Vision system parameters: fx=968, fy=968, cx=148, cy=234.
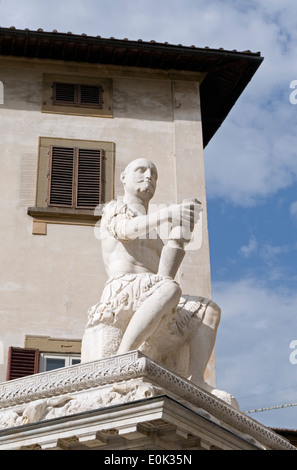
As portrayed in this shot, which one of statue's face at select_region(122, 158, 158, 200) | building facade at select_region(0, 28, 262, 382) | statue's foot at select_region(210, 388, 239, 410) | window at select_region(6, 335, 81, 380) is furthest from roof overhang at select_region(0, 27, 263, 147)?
statue's foot at select_region(210, 388, 239, 410)

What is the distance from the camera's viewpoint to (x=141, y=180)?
36.1 feet

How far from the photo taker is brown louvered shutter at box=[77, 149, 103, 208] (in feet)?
58.5

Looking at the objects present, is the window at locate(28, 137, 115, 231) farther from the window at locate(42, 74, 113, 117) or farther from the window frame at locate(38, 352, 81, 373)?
the window frame at locate(38, 352, 81, 373)

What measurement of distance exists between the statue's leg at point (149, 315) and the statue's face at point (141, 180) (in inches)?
60.4

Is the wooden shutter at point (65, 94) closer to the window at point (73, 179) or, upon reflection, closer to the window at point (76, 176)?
the window at point (73, 179)

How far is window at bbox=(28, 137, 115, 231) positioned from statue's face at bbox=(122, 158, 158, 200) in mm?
6396

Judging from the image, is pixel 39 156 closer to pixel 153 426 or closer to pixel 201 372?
pixel 201 372

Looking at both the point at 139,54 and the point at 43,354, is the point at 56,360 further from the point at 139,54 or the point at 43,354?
the point at 139,54

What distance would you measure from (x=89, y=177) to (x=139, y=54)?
107 inches

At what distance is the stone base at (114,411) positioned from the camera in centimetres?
841

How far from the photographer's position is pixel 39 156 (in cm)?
1800

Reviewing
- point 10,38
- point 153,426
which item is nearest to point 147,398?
point 153,426

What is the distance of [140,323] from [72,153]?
9008mm

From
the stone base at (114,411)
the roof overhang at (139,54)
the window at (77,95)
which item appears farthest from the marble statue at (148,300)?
the roof overhang at (139,54)
